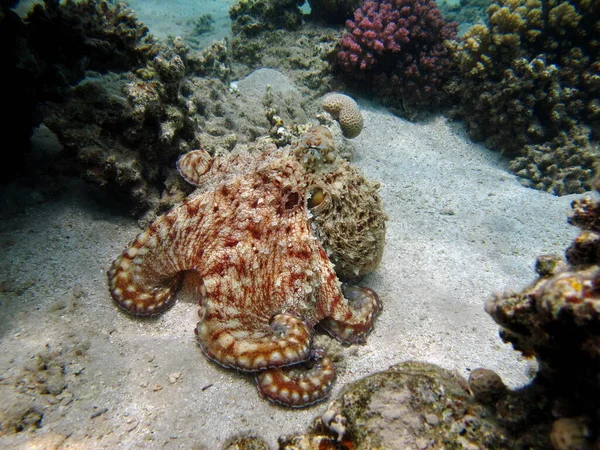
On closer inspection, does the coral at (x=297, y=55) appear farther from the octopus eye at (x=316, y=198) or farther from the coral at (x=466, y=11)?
the coral at (x=466, y=11)

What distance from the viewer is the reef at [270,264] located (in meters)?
2.97

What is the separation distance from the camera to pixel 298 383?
2.94 m

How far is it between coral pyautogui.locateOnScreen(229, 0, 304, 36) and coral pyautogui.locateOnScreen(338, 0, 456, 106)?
224 centimetres

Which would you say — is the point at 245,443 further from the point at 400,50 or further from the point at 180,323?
the point at 400,50

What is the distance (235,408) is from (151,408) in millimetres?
712

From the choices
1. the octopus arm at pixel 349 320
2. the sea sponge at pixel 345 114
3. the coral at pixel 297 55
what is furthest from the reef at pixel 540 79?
the octopus arm at pixel 349 320

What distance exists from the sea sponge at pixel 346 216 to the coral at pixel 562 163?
15.6 feet

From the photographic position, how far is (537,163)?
664 cm

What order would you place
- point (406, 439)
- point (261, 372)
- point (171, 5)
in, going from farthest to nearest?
point (171, 5) < point (261, 372) < point (406, 439)

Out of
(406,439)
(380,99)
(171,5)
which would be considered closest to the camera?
(406,439)

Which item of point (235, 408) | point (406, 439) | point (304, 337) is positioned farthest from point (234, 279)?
point (406, 439)

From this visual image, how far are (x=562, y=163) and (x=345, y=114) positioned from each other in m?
4.54

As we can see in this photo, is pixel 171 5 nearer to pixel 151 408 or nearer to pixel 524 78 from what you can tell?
pixel 524 78

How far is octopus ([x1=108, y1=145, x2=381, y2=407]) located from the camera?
2.95m
